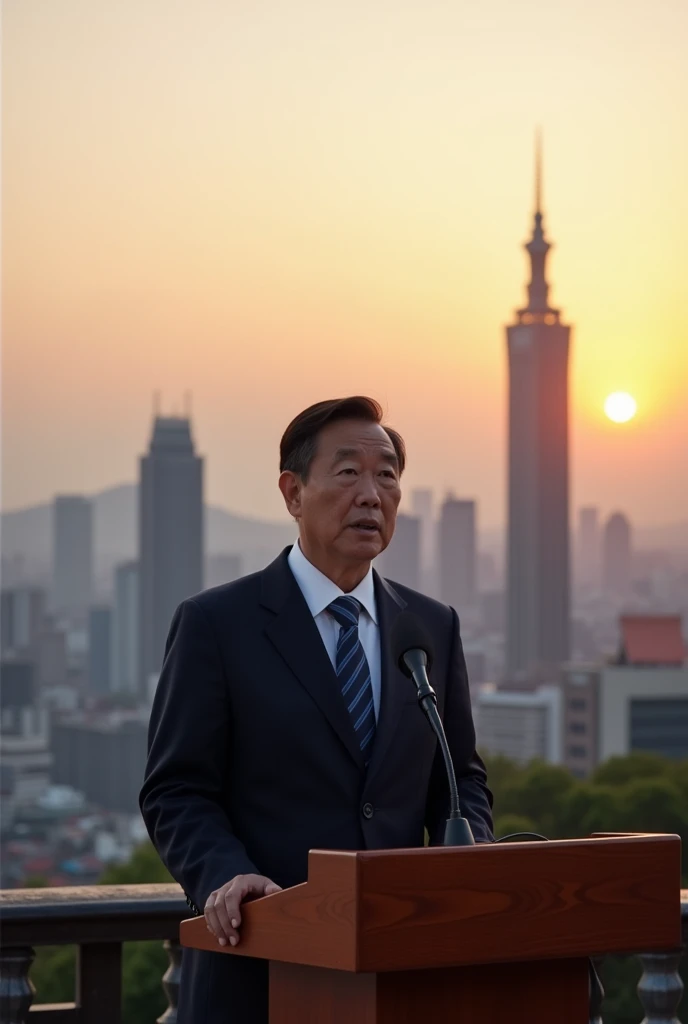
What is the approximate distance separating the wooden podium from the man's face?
0.70 metres

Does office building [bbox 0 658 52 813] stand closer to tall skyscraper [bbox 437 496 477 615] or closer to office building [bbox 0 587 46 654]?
office building [bbox 0 587 46 654]

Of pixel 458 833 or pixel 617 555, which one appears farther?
pixel 617 555

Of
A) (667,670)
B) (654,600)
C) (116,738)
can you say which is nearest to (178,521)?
(116,738)

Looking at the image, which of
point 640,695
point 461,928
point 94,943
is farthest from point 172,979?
point 640,695

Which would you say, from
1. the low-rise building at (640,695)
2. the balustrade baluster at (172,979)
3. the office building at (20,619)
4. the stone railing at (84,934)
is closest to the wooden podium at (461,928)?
the stone railing at (84,934)

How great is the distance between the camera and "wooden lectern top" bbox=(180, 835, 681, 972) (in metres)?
2.29

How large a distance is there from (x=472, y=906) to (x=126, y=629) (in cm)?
16174

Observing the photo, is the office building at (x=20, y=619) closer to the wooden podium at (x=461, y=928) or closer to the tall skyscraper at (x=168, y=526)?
the tall skyscraper at (x=168, y=526)

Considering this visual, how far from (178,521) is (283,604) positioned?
510 ft

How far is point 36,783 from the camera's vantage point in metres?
131

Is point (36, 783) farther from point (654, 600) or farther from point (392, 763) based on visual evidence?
point (392, 763)

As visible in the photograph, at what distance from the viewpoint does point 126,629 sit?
16250cm

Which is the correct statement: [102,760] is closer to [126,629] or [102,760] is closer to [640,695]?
[126,629]

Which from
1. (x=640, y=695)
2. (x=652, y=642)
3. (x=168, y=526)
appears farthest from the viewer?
(x=168, y=526)
